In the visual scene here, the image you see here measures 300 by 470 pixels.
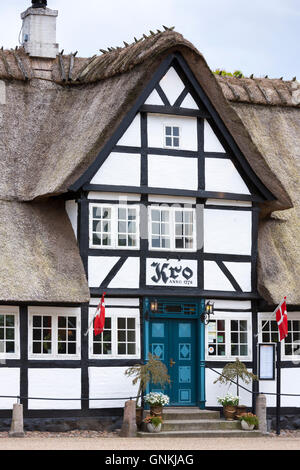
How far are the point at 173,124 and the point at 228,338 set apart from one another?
5488 millimetres

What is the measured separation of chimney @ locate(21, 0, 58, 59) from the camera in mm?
36875

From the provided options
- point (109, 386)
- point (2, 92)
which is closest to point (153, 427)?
point (109, 386)

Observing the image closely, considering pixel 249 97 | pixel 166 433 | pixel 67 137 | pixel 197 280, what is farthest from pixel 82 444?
pixel 249 97

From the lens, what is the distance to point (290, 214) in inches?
1438

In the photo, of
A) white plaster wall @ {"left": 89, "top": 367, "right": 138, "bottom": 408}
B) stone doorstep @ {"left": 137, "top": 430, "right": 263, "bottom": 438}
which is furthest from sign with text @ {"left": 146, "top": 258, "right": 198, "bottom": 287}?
stone doorstep @ {"left": 137, "top": 430, "right": 263, "bottom": 438}

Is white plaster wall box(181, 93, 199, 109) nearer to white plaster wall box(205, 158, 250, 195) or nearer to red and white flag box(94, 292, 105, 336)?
white plaster wall box(205, 158, 250, 195)

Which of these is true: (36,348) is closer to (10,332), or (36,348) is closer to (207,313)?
(10,332)

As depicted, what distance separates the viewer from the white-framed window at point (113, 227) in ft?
109

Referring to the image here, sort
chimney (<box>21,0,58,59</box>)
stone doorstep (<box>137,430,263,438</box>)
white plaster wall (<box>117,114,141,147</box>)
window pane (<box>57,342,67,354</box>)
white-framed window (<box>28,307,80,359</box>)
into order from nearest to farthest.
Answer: stone doorstep (<box>137,430,263,438</box>) → white-framed window (<box>28,307,80,359</box>) → window pane (<box>57,342,67,354</box>) → white plaster wall (<box>117,114,141,147</box>) → chimney (<box>21,0,58,59</box>)

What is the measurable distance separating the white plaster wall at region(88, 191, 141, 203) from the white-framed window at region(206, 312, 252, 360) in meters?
3.59

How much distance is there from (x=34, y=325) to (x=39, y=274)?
4.13 ft

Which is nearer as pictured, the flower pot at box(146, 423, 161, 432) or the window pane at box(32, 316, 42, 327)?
the flower pot at box(146, 423, 161, 432)
